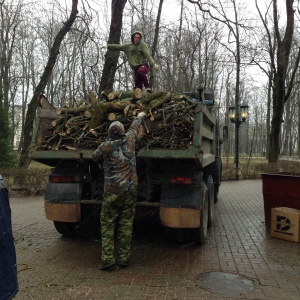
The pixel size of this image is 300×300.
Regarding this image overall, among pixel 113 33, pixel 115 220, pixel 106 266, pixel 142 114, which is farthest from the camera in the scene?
pixel 113 33

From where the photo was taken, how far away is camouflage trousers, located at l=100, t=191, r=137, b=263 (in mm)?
4613

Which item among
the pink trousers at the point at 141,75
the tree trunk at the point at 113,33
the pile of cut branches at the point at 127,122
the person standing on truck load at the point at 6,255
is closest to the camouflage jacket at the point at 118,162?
the pile of cut branches at the point at 127,122

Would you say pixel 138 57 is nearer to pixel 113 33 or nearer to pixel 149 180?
pixel 149 180

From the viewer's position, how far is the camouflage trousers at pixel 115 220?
461cm

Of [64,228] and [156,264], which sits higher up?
[64,228]

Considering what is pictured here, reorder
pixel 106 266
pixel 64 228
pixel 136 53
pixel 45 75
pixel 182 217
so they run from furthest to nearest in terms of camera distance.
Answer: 1. pixel 45 75
2. pixel 136 53
3. pixel 64 228
4. pixel 182 217
5. pixel 106 266

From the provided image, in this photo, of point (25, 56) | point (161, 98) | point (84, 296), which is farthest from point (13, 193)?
point (25, 56)

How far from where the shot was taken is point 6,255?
89.0 inches

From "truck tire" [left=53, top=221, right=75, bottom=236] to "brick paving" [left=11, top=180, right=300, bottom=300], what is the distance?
0.13m

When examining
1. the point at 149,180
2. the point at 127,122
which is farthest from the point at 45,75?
the point at 149,180

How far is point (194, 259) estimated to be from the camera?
16.6 ft

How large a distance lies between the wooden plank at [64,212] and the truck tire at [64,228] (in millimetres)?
535

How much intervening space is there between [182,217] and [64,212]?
70.4 inches

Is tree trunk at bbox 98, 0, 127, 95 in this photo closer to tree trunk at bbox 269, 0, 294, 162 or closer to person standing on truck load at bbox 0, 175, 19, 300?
tree trunk at bbox 269, 0, 294, 162
